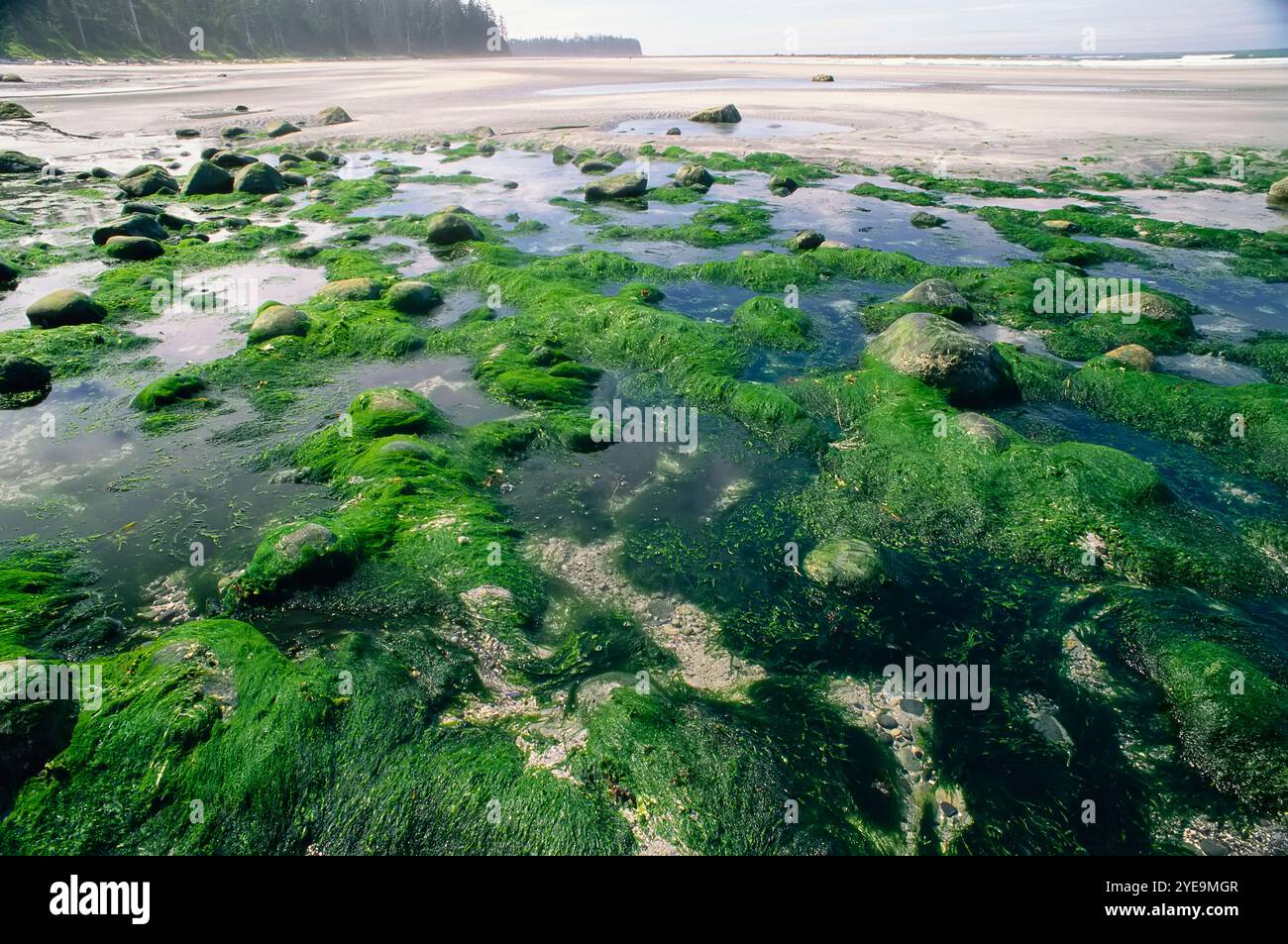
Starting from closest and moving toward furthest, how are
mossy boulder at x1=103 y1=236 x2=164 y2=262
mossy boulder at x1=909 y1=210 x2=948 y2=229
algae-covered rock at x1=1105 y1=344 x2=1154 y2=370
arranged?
algae-covered rock at x1=1105 y1=344 x2=1154 y2=370, mossy boulder at x1=103 y1=236 x2=164 y2=262, mossy boulder at x1=909 y1=210 x2=948 y2=229

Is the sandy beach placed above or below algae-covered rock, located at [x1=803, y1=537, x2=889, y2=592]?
above

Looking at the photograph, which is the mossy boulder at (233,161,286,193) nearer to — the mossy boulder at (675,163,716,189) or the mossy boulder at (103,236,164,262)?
the mossy boulder at (103,236,164,262)

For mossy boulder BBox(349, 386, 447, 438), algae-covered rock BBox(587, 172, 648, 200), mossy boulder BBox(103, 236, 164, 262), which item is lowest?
mossy boulder BBox(349, 386, 447, 438)

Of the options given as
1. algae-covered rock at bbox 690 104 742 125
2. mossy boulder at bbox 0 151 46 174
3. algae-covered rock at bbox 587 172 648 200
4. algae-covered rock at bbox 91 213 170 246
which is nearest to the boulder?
mossy boulder at bbox 0 151 46 174

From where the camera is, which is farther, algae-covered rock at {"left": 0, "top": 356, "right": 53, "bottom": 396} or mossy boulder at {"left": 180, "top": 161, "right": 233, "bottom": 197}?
mossy boulder at {"left": 180, "top": 161, "right": 233, "bottom": 197}

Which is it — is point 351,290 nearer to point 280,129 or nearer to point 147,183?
point 147,183

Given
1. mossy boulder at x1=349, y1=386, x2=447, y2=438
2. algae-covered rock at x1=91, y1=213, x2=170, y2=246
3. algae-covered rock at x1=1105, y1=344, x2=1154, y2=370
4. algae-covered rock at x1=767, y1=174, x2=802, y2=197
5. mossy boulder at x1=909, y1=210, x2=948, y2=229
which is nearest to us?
mossy boulder at x1=349, y1=386, x2=447, y2=438

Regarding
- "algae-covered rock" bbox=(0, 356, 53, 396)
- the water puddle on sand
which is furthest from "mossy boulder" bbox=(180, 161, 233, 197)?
"algae-covered rock" bbox=(0, 356, 53, 396)
